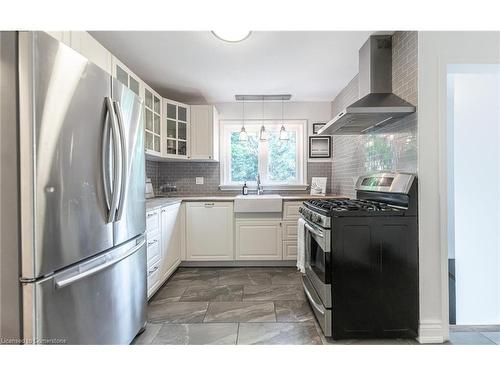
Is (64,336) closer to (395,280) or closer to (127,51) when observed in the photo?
(395,280)

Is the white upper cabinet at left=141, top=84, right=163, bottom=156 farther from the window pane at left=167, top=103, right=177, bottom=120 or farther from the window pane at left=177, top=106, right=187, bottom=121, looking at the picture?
the window pane at left=177, top=106, right=187, bottom=121

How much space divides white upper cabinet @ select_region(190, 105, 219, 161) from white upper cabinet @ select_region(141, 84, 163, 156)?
1.51 ft

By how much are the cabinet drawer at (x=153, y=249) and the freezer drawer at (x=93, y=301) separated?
1.49 ft

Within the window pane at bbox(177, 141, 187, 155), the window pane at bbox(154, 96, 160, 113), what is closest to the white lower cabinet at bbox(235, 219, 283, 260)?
the window pane at bbox(177, 141, 187, 155)

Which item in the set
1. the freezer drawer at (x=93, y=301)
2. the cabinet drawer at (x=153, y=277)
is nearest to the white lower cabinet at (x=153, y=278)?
the cabinet drawer at (x=153, y=277)

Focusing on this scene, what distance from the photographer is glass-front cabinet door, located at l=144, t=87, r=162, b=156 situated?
271 centimetres

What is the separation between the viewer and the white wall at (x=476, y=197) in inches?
84.4

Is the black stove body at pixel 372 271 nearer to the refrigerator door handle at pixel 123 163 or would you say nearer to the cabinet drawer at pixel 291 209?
the refrigerator door handle at pixel 123 163

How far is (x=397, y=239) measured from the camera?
5.60 ft

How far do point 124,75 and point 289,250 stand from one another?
103 inches

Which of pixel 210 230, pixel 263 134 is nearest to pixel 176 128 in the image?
pixel 263 134

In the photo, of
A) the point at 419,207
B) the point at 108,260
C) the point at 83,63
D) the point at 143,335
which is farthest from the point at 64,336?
the point at 419,207

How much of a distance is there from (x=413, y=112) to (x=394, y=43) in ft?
2.31
